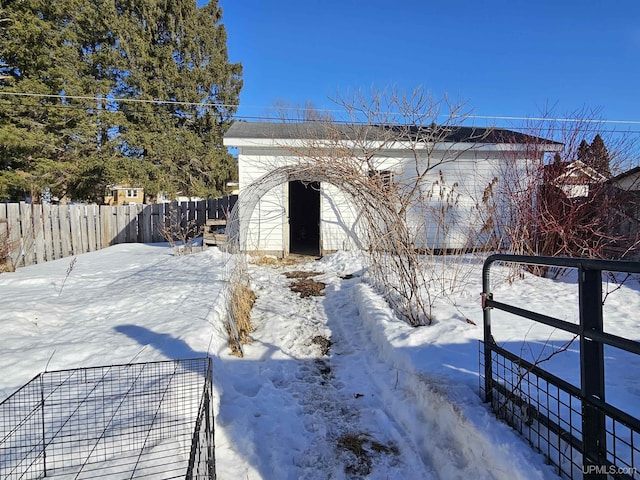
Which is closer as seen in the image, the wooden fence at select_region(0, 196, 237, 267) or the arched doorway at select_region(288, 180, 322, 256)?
the wooden fence at select_region(0, 196, 237, 267)

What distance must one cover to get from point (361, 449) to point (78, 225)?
10.8m

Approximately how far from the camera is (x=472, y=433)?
2088 millimetres

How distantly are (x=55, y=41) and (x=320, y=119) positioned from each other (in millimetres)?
12272

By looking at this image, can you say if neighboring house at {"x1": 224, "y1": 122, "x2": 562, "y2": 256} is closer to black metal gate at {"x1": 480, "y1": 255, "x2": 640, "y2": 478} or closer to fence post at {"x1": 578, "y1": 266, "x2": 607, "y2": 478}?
black metal gate at {"x1": 480, "y1": 255, "x2": 640, "y2": 478}

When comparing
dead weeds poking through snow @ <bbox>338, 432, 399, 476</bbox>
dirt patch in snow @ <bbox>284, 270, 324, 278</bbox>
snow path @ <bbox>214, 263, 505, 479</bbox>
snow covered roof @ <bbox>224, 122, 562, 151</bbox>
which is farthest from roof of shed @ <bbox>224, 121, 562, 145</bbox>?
dead weeds poking through snow @ <bbox>338, 432, 399, 476</bbox>

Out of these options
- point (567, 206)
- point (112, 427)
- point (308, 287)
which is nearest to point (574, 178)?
point (567, 206)

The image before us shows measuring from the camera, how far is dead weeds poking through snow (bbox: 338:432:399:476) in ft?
7.43

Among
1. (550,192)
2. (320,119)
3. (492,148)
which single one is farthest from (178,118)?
(550,192)

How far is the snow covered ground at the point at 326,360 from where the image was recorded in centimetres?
227

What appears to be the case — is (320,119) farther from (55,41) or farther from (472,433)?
(55,41)

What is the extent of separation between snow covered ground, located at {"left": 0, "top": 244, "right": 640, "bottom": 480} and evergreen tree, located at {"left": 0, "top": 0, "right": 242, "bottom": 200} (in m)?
10.2

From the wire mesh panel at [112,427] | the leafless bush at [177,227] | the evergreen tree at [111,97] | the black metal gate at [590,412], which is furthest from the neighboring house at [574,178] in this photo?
the evergreen tree at [111,97]

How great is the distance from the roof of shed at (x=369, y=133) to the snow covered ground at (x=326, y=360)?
332 centimetres

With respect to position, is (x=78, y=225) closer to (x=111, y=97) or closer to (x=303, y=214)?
(x=303, y=214)
